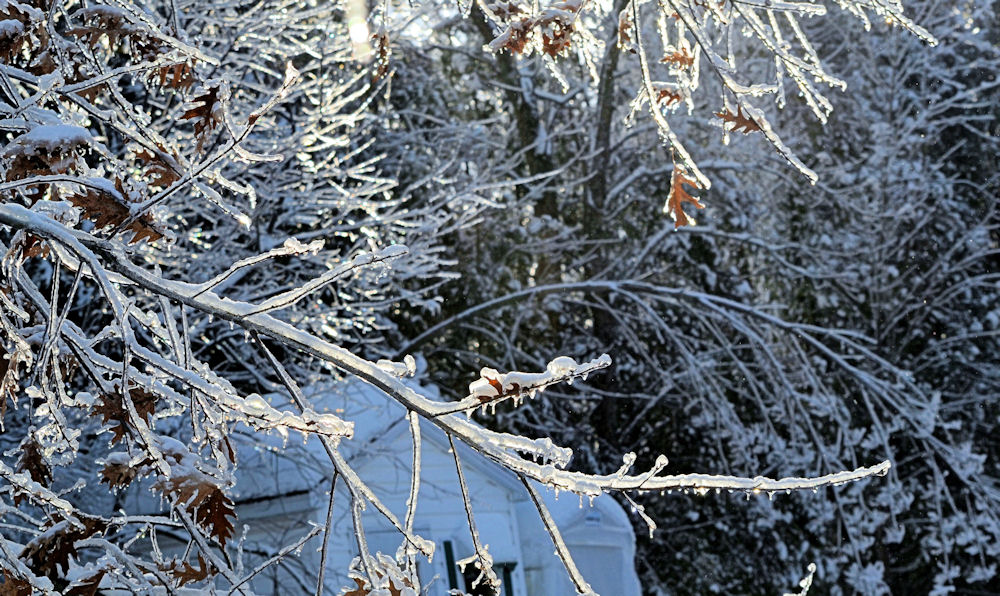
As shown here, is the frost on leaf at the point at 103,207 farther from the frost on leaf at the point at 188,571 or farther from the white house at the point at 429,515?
the white house at the point at 429,515

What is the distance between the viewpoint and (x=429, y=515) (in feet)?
26.6

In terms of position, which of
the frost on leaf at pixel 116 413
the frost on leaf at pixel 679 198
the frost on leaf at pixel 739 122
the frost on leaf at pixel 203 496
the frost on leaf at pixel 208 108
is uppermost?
the frost on leaf at pixel 208 108

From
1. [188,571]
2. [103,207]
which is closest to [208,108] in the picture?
[103,207]

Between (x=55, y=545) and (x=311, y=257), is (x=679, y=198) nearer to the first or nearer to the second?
(x=55, y=545)

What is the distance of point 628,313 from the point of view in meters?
11.8

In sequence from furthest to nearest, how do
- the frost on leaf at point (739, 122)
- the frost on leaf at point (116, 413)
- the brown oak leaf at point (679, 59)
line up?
the brown oak leaf at point (679, 59) < the frost on leaf at point (739, 122) < the frost on leaf at point (116, 413)

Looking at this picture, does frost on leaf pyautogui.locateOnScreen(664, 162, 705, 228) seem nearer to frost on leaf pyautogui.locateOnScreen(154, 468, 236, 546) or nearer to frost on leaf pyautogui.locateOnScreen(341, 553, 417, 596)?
frost on leaf pyautogui.locateOnScreen(341, 553, 417, 596)

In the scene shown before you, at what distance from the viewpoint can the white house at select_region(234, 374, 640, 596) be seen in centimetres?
754

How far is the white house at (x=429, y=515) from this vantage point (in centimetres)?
754

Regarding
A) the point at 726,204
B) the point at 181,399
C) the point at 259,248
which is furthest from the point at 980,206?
Answer: the point at 181,399

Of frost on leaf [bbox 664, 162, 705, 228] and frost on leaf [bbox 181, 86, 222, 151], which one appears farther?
frost on leaf [bbox 664, 162, 705, 228]

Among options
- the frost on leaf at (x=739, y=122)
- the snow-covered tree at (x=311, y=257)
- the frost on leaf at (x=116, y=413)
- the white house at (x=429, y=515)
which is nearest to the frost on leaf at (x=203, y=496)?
the snow-covered tree at (x=311, y=257)

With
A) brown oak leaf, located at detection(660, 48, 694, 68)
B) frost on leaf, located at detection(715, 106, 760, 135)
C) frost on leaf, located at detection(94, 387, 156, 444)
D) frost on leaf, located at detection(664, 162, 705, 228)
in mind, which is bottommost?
frost on leaf, located at detection(94, 387, 156, 444)

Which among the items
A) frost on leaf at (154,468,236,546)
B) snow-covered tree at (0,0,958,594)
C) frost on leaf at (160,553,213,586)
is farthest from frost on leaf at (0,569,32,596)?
frost on leaf at (154,468,236,546)
